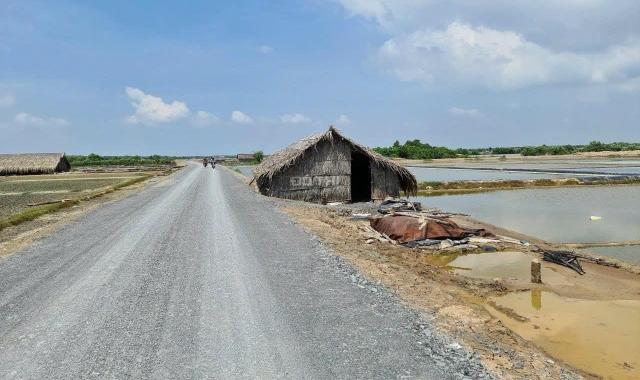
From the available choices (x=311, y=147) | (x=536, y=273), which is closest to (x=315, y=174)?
(x=311, y=147)

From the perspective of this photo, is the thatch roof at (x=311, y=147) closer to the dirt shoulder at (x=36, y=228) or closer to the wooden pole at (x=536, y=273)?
the dirt shoulder at (x=36, y=228)

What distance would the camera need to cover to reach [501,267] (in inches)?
614

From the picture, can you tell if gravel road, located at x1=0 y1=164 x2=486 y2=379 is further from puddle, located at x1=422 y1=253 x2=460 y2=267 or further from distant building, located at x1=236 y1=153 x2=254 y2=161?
distant building, located at x1=236 y1=153 x2=254 y2=161

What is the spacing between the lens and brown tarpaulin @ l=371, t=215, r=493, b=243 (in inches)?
737

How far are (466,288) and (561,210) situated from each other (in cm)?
2049

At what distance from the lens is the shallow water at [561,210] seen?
21.9 metres

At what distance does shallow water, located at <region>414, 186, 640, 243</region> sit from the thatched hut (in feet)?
226

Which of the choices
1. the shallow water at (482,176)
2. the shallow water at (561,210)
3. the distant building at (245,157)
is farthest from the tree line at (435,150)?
the shallow water at (561,210)

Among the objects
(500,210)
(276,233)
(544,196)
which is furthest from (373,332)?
(544,196)

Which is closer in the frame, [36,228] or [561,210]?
[36,228]

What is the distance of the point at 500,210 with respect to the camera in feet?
99.0

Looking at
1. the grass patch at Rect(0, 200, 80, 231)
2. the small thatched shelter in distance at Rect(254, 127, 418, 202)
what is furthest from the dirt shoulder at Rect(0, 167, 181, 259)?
the small thatched shelter in distance at Rect(254, 127, 418, 202)

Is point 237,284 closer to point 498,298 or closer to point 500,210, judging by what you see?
point 498,298

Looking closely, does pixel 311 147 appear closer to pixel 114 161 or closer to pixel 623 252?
pixel 623 252
